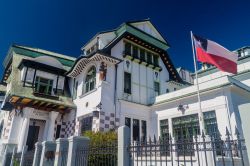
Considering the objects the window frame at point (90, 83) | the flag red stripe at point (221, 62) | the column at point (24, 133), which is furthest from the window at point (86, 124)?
the flag red stripe at point (221, 62)

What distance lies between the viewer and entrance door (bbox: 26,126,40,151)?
17.9 m

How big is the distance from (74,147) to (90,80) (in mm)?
10191

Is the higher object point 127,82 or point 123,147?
point 127,82

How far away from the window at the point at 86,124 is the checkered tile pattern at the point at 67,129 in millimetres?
1350

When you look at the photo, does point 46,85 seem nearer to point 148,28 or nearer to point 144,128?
point 144,128

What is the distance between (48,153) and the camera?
9414mm

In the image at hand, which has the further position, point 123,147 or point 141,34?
point 141,34

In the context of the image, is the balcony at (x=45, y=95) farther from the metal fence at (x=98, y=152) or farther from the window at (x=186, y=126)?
the metal fence at (x=98, y=152)

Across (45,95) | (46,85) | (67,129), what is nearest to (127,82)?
(67,129)

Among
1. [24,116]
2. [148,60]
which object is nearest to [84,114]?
[24,116]

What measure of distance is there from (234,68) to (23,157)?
12.2 meters

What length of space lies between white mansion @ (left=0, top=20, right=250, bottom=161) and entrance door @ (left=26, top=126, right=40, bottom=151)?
0.27 feet

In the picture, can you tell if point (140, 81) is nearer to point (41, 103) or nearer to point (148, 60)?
point (148, 60)

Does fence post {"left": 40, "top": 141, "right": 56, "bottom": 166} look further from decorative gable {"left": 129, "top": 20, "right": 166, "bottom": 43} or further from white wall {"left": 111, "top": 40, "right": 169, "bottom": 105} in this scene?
decorative gable {"left": 129, "top": 20, "right": 166, "bottom": 43}
